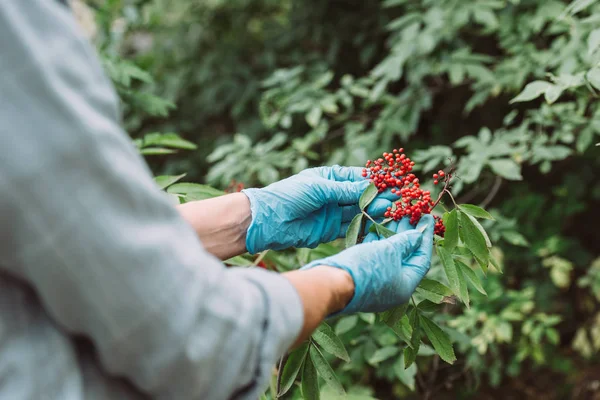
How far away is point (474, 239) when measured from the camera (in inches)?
53.2

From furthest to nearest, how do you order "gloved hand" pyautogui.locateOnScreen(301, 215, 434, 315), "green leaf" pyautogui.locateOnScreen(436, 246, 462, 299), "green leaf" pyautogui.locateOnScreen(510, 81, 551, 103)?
"green leaf" pyautogui.locateOnScreen(510, 81, 551, 103) < "green leaf" pyautogui.locateOnScreen(436, 246, 462, 299) < "gloved hand" pyautogui.locateOnScreen(301, 215, 434, 315)

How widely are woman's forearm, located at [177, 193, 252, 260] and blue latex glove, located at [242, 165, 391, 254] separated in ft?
0.10

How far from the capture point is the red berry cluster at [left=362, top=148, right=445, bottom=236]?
1.43 m

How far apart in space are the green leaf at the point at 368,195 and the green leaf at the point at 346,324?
2.21ft

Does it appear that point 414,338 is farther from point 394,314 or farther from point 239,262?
point 239,262

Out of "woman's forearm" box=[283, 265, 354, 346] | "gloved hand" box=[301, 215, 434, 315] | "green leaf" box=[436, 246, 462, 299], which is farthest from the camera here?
"green leaf" box=[436, 246, 462, 299]

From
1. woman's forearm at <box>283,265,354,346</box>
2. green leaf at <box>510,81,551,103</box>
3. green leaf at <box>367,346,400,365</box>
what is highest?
woman's forearm at <box>283,265,354,346</box>

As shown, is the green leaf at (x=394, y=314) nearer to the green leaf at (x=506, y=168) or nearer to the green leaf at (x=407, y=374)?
the green leaf at (x=407, y=374)

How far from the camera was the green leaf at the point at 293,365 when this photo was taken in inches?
57.6

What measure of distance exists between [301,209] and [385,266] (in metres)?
0.42

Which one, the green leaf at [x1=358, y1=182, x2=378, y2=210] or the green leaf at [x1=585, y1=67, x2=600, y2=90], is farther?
the green leaf at [x1=585, y1=67, x2=600, y2=90]

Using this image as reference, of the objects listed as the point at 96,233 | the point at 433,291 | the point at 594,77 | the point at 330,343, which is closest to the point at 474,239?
the point at 433,291

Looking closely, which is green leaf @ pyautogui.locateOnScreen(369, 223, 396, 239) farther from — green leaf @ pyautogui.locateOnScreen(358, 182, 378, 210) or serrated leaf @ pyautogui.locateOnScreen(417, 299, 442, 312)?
serrated leaf @ pyautogui.locateOnScreen(417, 299, 442, 312)

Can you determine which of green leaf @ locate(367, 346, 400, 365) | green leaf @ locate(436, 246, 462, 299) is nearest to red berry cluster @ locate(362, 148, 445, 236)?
green leaf @ locate(436, 246, 462, 299)
